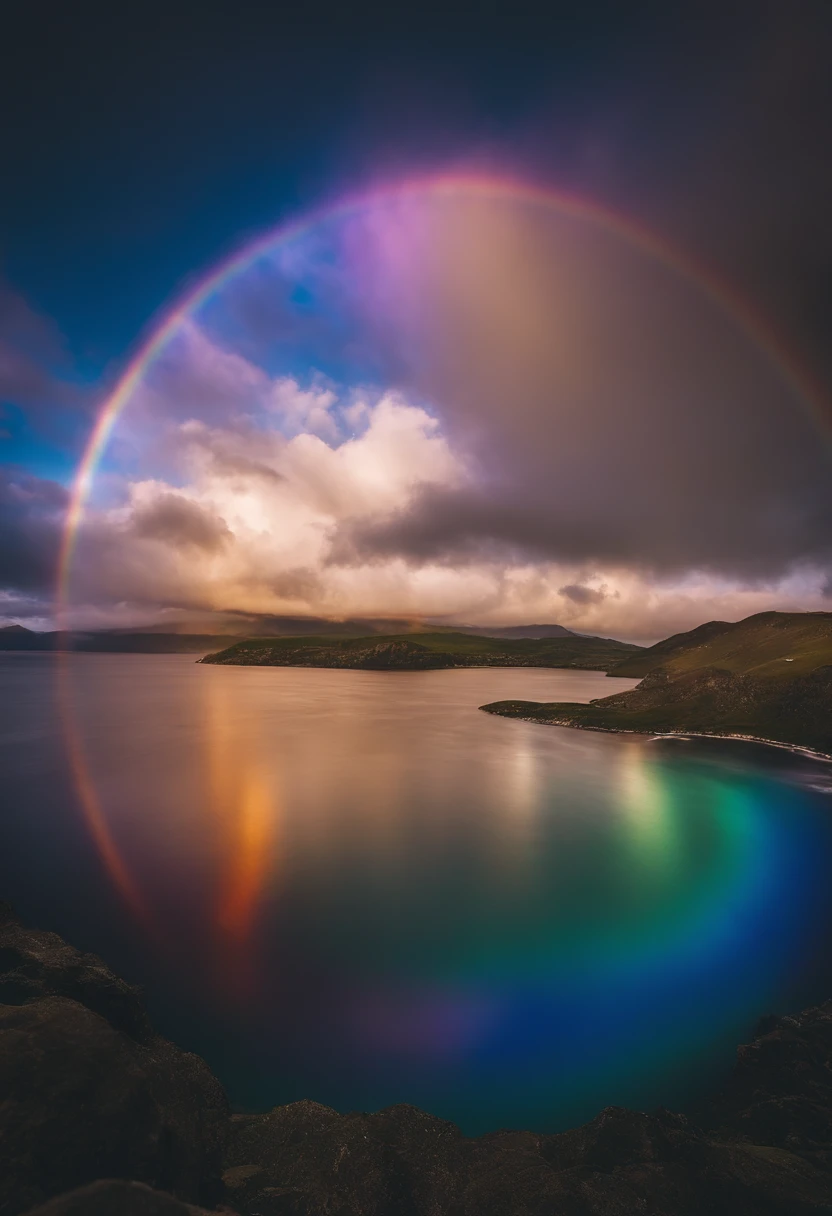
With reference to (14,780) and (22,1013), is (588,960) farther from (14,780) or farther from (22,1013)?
(14,780)

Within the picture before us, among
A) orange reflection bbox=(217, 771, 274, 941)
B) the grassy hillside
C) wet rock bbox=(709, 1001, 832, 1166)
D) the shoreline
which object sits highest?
the grassy hillside

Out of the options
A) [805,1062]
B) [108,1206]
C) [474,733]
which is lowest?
[474,733]

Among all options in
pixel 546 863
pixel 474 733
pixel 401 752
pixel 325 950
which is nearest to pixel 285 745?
pixel 401 752

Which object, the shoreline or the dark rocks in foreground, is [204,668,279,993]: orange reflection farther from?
the shoreline

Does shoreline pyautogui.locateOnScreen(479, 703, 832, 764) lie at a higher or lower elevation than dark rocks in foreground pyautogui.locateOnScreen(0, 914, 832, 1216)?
lower

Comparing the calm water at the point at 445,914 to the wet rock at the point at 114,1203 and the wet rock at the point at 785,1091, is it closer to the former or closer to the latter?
the wet rock at the point at 785,1091

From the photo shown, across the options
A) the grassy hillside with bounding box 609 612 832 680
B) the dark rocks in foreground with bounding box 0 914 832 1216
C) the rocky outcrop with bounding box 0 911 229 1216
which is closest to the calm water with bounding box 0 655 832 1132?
the dark rocks in foreground with bounding box 0 914 832 1216
